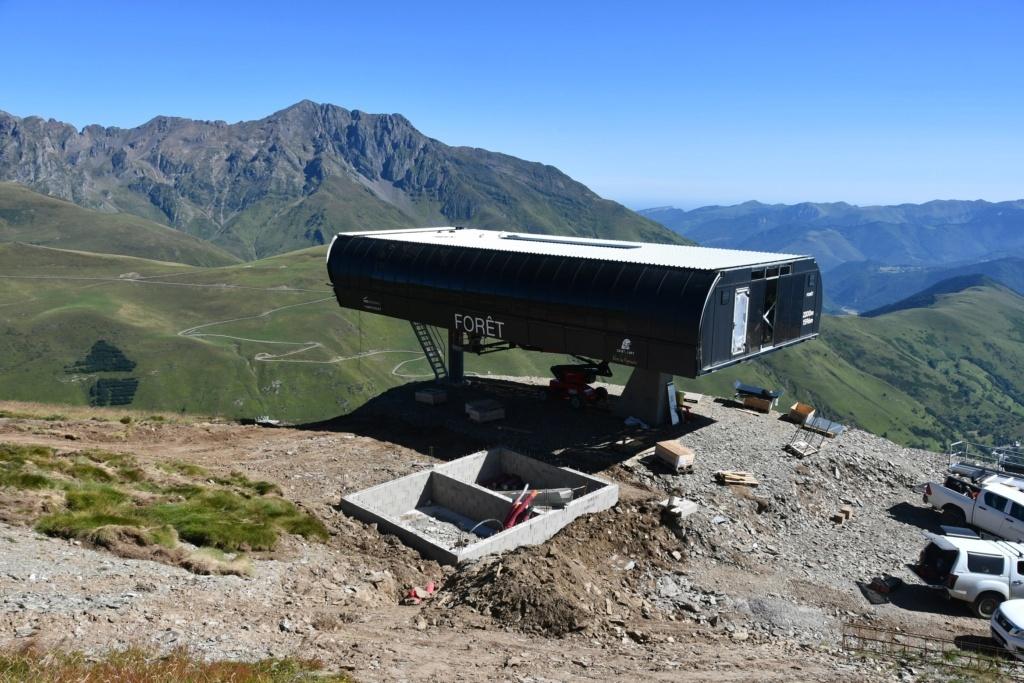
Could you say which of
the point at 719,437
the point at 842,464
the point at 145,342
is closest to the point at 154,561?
the point at 719,437

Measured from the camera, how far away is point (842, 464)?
1405 inches

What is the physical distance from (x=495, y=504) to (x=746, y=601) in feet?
35.0

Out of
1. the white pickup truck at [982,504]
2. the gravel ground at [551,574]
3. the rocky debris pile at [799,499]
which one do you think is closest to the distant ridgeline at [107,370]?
the gravel ground at [551,574]

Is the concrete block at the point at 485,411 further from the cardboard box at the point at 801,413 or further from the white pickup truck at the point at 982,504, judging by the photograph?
the white pickup truck at the point at 982,504

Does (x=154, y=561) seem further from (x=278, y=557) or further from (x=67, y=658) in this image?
(x=67, y=658)

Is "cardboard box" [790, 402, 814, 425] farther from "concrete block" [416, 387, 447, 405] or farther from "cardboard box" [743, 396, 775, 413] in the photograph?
"concrete block" [416, 387, 447, 405]

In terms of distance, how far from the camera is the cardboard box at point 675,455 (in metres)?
32.3

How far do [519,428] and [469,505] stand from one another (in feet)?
27.4

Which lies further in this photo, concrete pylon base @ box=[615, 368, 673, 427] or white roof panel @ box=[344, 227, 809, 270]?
concrete pylon base @ box=[615, 368, 673, 427]

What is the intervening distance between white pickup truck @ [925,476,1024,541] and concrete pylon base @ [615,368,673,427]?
508 inches

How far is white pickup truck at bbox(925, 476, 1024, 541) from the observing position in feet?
94.5

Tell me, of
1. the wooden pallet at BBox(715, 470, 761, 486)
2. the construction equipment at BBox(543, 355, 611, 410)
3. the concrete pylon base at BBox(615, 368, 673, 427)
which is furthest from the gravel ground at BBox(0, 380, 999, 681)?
the construction equipment at BBox(543, 355, 611, 410)

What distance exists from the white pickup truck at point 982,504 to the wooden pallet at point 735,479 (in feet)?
27.6

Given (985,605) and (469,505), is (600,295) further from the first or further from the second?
(985,605)
